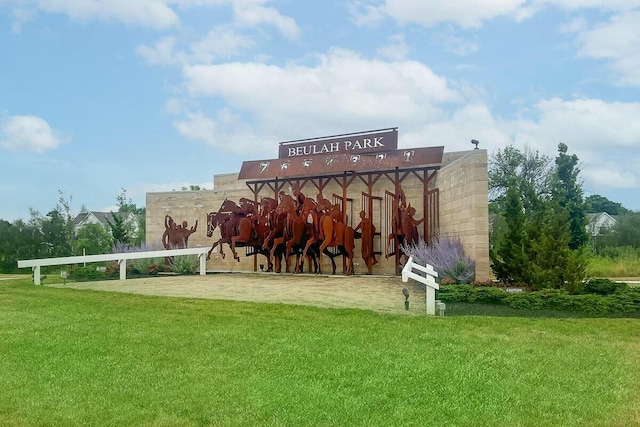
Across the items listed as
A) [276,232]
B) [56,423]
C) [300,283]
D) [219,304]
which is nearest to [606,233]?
[276,232]

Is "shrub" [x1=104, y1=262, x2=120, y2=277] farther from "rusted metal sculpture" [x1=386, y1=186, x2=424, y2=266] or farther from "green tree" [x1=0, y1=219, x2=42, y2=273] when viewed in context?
"green tree" [x1=0, y1=219, x2=42, y2=273]

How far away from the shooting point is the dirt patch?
1079cm

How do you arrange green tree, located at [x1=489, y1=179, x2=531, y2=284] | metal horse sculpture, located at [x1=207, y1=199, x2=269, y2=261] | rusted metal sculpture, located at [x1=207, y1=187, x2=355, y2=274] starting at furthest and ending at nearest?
1. metal horse sculpture, located at [x1=207, y1=199, x2=269, y2=261]
2. rusted metal sculpture, located at [x1=207, y1=187, x2=355, y2=274]
3. green tree, located at [x1=489, y1=179, x2=531, y2=284]

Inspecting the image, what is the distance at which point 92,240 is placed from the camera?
33.0m

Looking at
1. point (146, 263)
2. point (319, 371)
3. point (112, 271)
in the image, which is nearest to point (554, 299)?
point (319, 371)

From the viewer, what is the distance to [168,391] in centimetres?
499

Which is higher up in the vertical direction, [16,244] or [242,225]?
[242,225]

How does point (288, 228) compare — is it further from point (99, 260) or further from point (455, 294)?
point (455, 294)

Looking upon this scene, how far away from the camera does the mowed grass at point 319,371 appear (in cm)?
443

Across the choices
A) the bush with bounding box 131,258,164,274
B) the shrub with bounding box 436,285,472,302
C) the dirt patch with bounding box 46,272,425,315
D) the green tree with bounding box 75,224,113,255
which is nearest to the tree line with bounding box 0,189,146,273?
the green tree with bounding box 75,224,113,255

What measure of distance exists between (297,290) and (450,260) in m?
3.66

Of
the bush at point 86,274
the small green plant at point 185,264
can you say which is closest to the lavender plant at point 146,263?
the small green plant at point 185,264

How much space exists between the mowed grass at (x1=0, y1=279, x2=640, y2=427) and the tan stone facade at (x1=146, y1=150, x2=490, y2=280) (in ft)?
18.1

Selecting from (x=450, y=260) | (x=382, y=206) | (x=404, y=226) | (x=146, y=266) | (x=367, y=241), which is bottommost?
(x=146, y=266)
